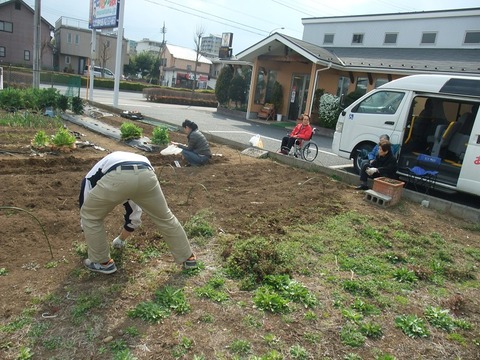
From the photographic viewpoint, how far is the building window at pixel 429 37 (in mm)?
19609

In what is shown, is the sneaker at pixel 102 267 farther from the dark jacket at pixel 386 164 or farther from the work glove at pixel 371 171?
the dark jacket at pixel 386 164

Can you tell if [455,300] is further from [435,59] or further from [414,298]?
[435,59]

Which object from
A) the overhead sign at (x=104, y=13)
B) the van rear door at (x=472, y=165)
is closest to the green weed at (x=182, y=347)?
the van rear door at (x=472, y=165)

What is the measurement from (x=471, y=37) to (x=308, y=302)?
66.4 ft

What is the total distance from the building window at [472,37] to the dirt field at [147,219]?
15603 mm

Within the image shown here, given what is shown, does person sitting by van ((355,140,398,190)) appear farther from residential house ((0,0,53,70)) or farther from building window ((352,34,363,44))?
residential house ((0,0,53,70))

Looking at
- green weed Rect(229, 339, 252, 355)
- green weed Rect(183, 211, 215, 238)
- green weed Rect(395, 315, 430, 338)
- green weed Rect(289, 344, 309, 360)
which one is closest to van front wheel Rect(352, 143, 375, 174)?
green weed Rect(183, 211, 215, 238)

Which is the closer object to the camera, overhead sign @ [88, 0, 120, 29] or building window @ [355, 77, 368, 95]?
overhead sign @ [88, 0, 120, 29]

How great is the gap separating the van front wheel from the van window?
28.6 inches

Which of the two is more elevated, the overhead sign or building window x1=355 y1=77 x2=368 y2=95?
the overhead sign

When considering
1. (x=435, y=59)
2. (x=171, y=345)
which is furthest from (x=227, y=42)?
(x=171, y=345)

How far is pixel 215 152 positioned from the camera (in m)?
9.38

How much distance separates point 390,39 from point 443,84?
16267 mm

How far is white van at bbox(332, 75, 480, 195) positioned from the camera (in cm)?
658
